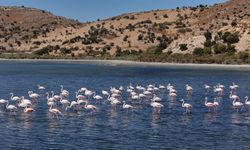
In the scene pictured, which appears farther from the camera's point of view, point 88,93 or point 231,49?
point 231,49

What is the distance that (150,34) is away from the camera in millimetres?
130250

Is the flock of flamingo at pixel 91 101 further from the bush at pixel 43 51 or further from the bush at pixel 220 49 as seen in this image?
the bush at pixel 43 51

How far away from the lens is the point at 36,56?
12038 centimetres

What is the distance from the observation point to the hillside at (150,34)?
10175 cm

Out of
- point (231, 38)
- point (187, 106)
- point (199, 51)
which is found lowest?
point (187, 106)

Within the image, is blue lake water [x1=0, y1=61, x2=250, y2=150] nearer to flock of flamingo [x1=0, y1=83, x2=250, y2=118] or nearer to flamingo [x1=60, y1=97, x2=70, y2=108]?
flock of flamingo [x1=0, y1=83, x2=250, y2=118]

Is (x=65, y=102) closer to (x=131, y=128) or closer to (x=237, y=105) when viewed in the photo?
(x=131, y=128)

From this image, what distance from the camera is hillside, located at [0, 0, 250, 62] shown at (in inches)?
4006

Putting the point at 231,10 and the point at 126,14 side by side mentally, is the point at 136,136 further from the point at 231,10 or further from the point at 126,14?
the point at 126,14

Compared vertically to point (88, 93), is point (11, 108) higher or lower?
lower

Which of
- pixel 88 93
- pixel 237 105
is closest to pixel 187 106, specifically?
pixel 237 105

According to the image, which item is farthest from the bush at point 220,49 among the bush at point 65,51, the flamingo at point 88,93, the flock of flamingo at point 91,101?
the flamingo at point 88,93

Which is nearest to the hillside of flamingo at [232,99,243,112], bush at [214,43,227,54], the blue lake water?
bush at [214,43,227,54]

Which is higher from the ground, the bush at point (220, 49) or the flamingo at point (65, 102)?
the bush at point (220, 49)
